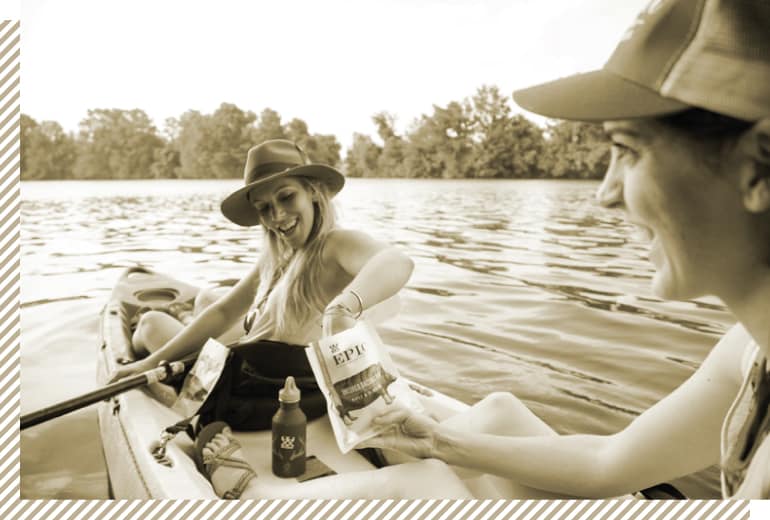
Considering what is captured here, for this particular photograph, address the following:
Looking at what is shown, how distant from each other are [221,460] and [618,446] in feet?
3.15

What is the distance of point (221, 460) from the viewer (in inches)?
57.6

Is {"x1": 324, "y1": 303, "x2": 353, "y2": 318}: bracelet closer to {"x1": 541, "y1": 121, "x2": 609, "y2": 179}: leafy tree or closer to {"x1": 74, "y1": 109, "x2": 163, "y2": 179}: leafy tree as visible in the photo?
Answer: {"x1": 74, "y1": 109, "x2": 163, "y2": 179}: leafy tree

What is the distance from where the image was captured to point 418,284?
4844 millimetres

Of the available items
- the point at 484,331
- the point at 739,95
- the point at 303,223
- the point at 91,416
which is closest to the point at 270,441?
the point at 303,223

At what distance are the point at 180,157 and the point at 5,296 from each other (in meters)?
11.8

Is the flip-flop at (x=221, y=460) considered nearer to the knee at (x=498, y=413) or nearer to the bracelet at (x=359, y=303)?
the bracelet at (x=359, y=303)

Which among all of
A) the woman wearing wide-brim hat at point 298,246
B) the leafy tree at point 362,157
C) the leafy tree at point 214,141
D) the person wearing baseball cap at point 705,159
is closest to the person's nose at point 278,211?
the woman wearing wide-brim hat at point 298,246

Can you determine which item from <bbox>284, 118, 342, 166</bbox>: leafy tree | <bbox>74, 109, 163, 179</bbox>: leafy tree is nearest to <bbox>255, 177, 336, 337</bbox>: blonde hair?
<bbox>74, 109, 163, 179</bbox>: leafy tree

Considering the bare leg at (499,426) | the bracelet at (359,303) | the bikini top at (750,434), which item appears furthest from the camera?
the bracelet at (359,303)

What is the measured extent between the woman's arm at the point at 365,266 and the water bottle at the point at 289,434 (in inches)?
9.6

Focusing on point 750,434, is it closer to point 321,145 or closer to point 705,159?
point 705,159

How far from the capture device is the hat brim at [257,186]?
5.79 feet

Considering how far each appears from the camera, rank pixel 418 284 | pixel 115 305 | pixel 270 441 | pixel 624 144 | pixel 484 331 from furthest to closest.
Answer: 1. pixel 418 284
2. pixel 484 331
3. pixel 115 305
4. pixel 270 441
5. pixel 624 144

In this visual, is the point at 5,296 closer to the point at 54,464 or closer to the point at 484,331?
the point at 54,464
